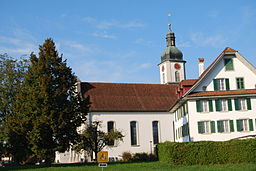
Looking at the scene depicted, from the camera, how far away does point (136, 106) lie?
55719 millimetres

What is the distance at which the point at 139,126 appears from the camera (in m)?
54.5

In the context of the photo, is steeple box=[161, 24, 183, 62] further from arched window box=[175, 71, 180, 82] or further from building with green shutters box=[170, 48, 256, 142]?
building with green shutters box=[170, 48, 256, 142]

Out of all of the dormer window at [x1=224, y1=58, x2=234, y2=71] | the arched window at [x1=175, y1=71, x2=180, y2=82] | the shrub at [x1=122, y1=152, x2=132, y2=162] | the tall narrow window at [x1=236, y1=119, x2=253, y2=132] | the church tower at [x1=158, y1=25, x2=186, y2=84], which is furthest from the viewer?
the church tower at [x1=158, y1=25, x2=186, y2=84]

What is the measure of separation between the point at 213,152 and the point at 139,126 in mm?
26417

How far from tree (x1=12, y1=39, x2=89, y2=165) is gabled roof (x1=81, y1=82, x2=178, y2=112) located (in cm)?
1810

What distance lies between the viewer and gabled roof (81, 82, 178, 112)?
54.4m

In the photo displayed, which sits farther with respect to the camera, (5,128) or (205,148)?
(5,128)

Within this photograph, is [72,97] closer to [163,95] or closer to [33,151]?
[33,151]

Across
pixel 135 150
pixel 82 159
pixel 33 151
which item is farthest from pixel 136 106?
pixel 33 151

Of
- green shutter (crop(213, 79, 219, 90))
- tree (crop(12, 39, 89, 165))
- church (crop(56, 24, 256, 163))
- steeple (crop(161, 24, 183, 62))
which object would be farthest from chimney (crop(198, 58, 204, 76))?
steeple (crop(161, 24, 183, 62))

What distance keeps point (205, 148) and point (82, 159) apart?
25757 millimetres

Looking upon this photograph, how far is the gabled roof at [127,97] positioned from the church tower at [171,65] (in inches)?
564

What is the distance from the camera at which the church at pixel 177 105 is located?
38.1 m

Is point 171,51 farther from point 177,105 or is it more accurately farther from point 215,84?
point 215,84
